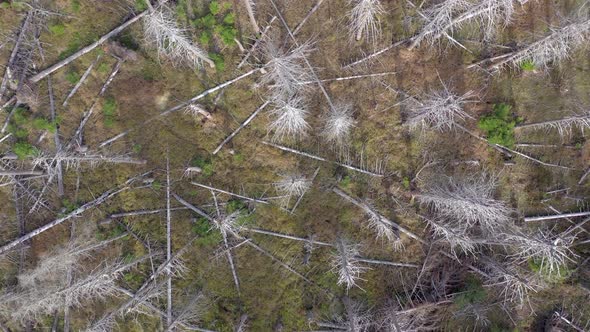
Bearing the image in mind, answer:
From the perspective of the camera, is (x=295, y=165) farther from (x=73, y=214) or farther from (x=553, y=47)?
(x=553, y=47)

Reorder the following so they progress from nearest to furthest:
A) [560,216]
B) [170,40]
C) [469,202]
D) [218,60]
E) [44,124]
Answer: [469,202] → [170,40] → [44,124] → [218,60] → [560,216]

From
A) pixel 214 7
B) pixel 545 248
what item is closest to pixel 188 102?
pixel 214 7

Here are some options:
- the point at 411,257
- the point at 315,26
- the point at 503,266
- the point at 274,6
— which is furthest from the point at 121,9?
the point at 503,266

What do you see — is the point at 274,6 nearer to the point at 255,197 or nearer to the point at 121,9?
the point at 121,9

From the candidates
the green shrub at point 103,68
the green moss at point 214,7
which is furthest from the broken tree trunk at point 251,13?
the green shrub at point 103,68

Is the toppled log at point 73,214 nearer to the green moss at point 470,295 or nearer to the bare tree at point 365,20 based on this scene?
the bare tree at point 365,20
